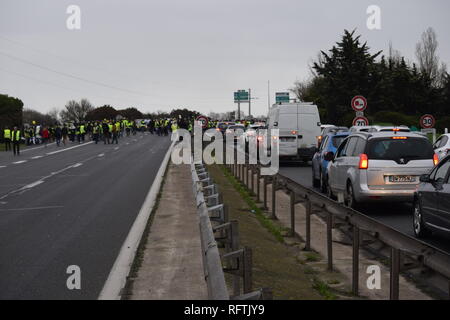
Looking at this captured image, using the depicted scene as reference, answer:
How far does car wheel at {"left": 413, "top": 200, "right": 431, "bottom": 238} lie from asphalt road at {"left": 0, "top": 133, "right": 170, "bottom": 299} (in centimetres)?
461

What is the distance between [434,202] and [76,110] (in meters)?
186

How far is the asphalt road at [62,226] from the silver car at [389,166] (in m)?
4.55

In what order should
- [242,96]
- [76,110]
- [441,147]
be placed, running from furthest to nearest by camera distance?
[76,110] → [242,96] → [441,147]

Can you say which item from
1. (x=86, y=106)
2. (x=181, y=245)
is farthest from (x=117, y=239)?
(x=86, y=106)

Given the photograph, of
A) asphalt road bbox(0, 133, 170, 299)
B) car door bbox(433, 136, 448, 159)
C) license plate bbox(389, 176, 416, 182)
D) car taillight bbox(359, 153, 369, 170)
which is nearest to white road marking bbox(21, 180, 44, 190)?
asphalt road bbox(0, 133, 170, 299)


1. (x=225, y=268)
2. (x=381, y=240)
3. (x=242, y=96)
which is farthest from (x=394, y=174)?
(x=242, y=96)

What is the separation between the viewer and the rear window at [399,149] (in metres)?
15.2

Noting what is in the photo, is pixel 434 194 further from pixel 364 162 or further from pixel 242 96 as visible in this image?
pixel 242 96

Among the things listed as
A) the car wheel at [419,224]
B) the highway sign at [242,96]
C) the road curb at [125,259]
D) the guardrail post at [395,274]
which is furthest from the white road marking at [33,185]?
the highway sign at [242,96]

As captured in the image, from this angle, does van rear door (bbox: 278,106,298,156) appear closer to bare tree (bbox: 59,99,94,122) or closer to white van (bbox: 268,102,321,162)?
white van (bbox: 268,102,321,162)

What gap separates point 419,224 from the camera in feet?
39.2

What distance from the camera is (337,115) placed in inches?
2692
